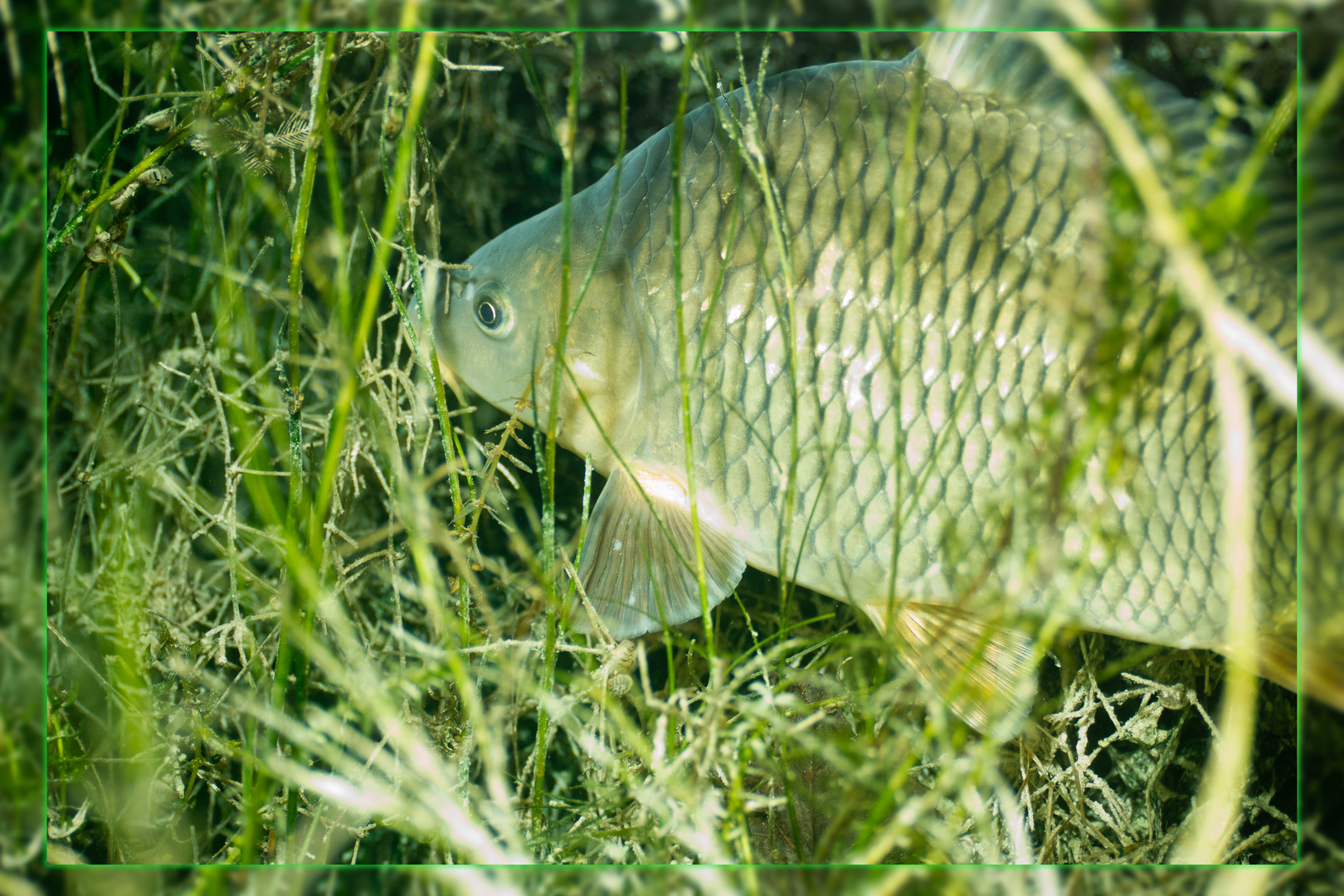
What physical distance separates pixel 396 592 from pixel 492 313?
0.40 m

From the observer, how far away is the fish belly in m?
0.85

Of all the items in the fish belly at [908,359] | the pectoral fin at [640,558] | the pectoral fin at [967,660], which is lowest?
the pectoral fin at [967,660]

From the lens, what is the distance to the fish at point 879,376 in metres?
0.83

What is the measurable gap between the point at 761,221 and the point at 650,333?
201 mm

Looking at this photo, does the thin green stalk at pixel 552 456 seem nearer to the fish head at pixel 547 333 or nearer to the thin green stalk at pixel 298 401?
the fish head at pixel 547 333

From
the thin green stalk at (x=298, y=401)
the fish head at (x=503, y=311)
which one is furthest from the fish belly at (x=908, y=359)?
the thin green stalk at (x=298, y=401)

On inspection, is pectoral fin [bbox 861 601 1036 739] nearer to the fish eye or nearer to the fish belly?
the fish belly

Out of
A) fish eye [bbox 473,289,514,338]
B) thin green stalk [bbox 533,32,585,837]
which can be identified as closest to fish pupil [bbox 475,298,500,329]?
fish eye [bbox 473,289,514,338]

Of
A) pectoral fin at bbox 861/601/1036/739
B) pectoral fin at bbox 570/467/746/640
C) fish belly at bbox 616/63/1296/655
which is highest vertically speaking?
fish belly at bbox 616/63/1296/655

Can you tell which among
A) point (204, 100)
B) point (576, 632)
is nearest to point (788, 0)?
point (204, 100)

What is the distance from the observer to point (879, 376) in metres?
0.92

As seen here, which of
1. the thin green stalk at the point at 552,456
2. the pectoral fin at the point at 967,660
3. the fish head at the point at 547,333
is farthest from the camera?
the fish head at the point at 547,333

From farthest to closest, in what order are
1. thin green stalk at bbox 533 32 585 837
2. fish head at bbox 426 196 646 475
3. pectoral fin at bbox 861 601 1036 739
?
fish head at bbox 426 196 646 475
pectoral fin at bbox 861 601 1036 739
thin green stalk at bbox 533 32 585 837

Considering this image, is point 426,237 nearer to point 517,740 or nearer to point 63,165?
point 63,165
